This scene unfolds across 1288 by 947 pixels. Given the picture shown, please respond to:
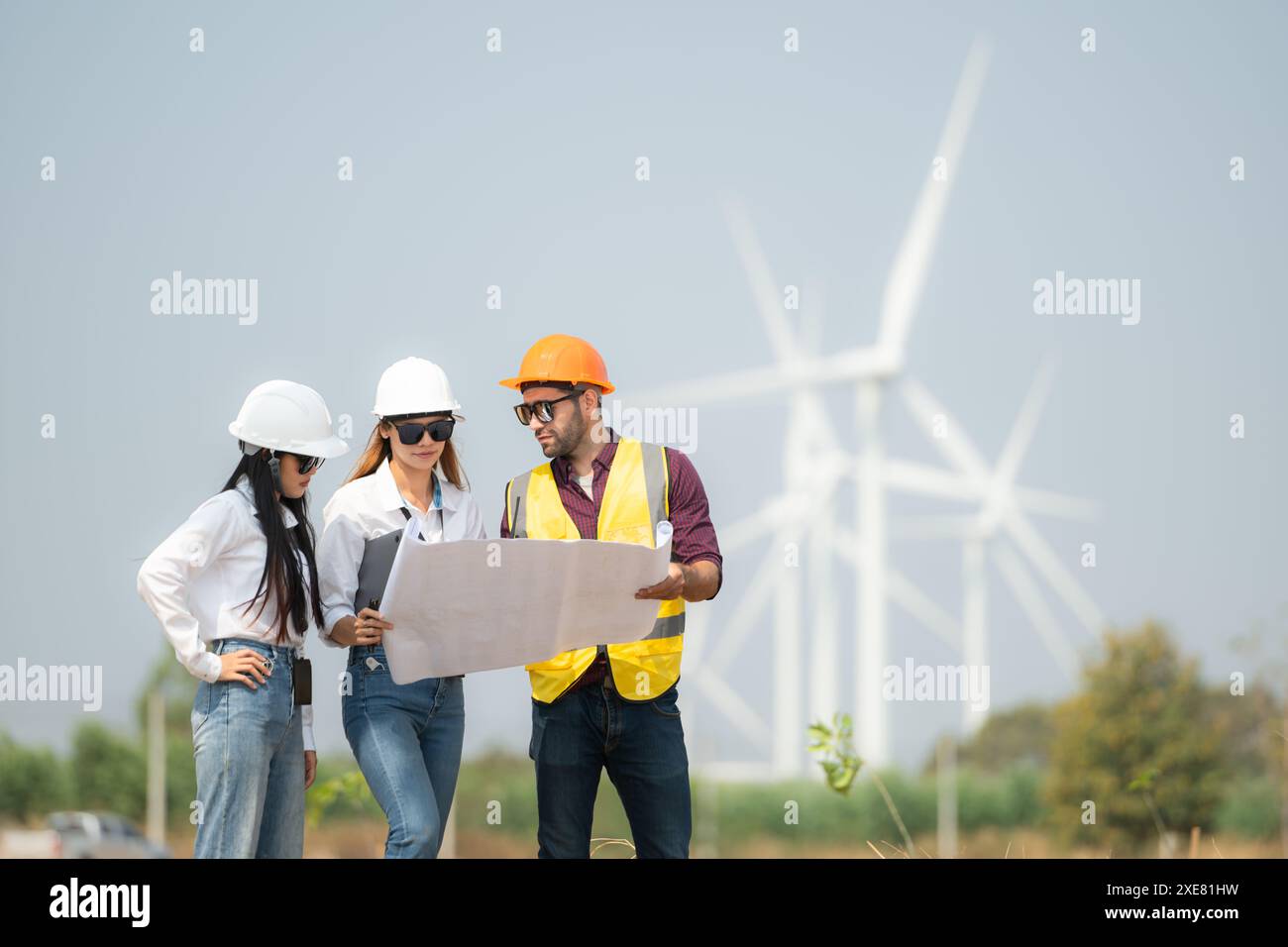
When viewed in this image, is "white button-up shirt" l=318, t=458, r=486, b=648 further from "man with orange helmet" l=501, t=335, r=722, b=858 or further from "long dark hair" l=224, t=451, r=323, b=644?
"man with orange helmet" l=501, t=335, r=722, b=858

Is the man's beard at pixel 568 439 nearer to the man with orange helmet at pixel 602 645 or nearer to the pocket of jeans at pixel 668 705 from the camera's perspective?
the man with orange helmet at pixel 602 645

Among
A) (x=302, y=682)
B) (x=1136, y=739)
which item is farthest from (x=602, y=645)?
(x=1136, y=739)

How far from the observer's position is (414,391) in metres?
6.51

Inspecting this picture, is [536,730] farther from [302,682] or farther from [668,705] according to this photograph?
[302,682]

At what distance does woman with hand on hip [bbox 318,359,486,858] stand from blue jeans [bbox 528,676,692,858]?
382 mm

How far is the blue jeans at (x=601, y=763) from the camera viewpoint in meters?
6.53

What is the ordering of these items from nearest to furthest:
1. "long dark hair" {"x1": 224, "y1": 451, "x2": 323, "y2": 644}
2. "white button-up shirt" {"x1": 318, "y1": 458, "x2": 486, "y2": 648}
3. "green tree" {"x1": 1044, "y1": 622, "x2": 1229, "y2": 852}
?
"long dark hair" {"x1": 224, "y1": 451, "x2": 323, "y2": 644} < "white button-up shirt" {"x1": 318, "y1": 458, "x2": 486, "y2": 648} < "green tree" {"x1": 1044, "y1": 622, "x2": 1229, "y2": 852}

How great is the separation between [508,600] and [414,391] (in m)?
0.99

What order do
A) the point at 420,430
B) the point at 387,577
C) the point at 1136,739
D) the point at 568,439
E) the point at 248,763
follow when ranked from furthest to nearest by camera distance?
1. the point at 1136,739
2. the point at 568,439
3. the point at 420,430
4. the point at 387,577
5. the point at 248,763

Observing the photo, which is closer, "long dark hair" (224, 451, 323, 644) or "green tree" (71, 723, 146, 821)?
"long dark hair" (224, 451, 323, 644)

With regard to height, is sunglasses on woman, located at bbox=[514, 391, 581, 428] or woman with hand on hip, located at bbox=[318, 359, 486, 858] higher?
sunglasses on woman, located at bbox=[514, 391, 581, 428]

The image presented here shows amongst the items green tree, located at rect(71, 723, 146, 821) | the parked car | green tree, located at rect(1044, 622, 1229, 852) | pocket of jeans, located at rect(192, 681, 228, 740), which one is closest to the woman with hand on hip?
pocket of jeans, located at rect(192, 681, 228, 740)

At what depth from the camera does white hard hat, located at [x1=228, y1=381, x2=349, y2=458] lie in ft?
20.1
